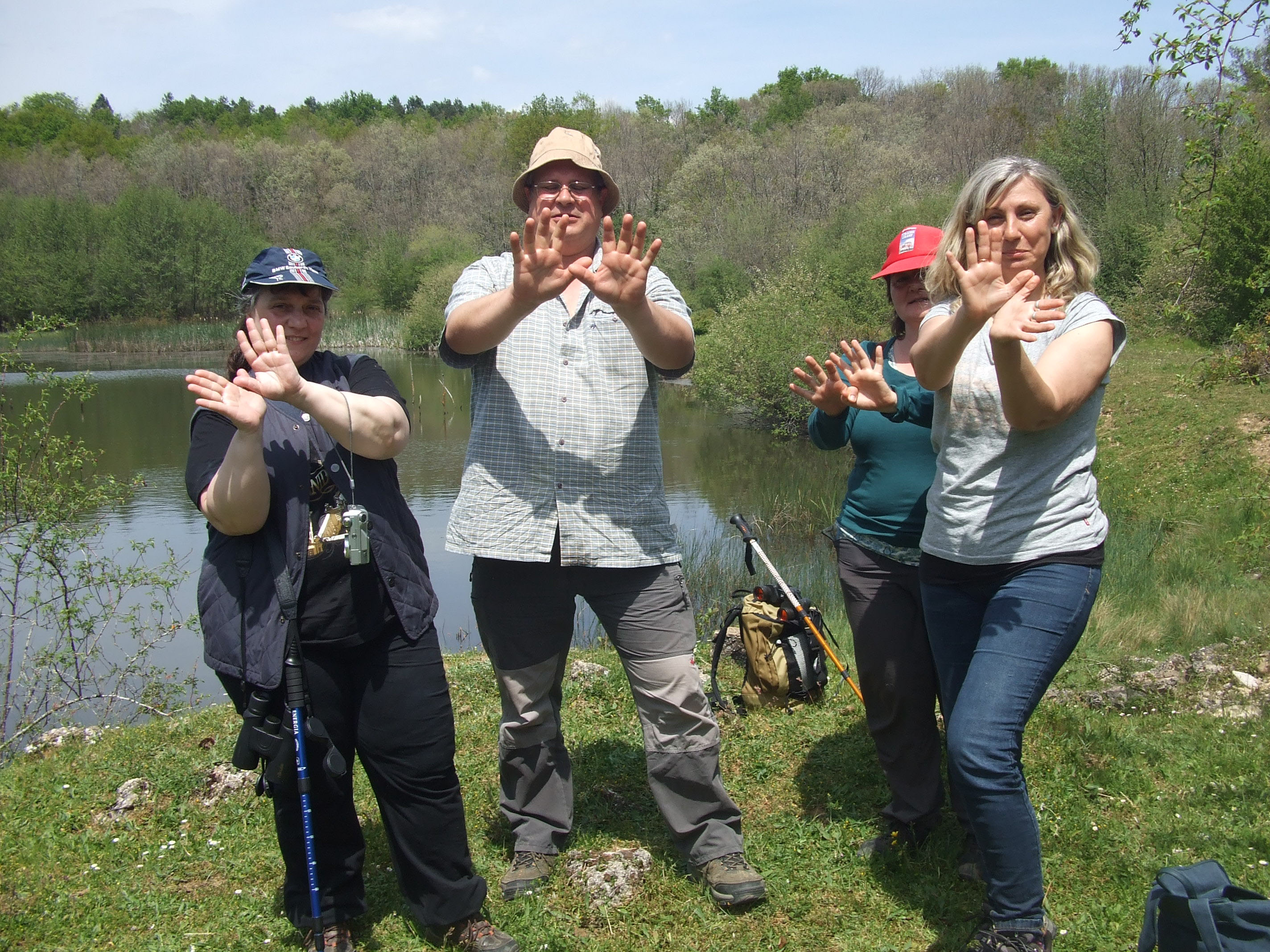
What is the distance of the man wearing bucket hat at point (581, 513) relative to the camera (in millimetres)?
2975

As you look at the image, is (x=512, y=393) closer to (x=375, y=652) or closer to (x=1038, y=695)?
(x=375, y=652)

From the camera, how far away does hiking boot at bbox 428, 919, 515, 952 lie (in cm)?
272

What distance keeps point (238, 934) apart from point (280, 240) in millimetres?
66822

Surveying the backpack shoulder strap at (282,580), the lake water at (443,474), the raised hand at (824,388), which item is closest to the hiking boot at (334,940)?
the backpack shoulder strap at (282,580)

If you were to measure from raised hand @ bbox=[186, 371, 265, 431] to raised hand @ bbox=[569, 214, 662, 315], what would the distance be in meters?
0.92

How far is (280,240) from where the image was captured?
63.5 metres

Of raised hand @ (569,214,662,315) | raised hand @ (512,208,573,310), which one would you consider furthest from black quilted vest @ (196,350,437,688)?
raised hand @ (569,214,662,315)

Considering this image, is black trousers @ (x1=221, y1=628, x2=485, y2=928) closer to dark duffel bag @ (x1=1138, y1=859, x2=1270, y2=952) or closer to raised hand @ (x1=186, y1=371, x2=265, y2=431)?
raised hand @ (x1=186, y1=371, x2=265, y2=431)

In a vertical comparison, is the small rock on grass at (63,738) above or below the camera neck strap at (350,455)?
below

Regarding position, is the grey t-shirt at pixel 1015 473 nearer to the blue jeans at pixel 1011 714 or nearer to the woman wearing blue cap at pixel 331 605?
the blue jeans at pixel 1011 714

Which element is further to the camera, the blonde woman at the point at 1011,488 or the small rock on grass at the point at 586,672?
the small rock on grass at the point at 586,672

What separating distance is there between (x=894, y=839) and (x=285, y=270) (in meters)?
2.64

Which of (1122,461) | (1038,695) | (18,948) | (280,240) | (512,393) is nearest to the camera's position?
(1038,695)

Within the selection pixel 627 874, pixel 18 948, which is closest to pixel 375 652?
pixel 627 874
